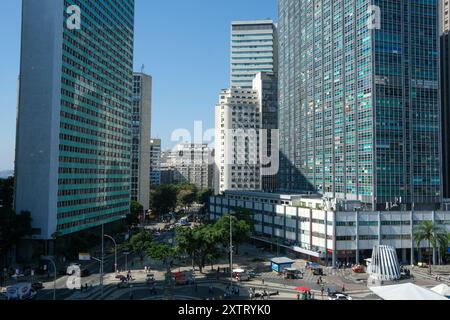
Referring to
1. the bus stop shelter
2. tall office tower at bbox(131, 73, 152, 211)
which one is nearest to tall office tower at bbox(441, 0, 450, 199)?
the bus stop shelter

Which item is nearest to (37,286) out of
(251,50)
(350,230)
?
(350,230)

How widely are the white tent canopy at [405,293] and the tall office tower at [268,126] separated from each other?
439 ft

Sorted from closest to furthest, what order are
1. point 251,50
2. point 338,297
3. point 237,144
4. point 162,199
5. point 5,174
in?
point 338,297, point 5,174, point 162,199, point 237,144, point 251,50

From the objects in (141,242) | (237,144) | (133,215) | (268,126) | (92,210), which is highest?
(268,126)

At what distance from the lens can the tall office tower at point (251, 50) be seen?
196113 millimetres

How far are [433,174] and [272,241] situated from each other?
4192cm

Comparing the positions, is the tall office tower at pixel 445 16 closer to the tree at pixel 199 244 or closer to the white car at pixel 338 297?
the tree at pixel 199 244

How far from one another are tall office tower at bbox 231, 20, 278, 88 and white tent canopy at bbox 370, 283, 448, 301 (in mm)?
165990

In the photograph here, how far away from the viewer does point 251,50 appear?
197750mm

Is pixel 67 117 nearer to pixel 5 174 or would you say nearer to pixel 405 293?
pixel 5 174

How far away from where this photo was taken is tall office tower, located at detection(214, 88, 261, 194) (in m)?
170

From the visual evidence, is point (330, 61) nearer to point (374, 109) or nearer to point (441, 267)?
point (374, 109)

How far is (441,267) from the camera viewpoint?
76562 mm

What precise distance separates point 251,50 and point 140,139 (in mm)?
83393
